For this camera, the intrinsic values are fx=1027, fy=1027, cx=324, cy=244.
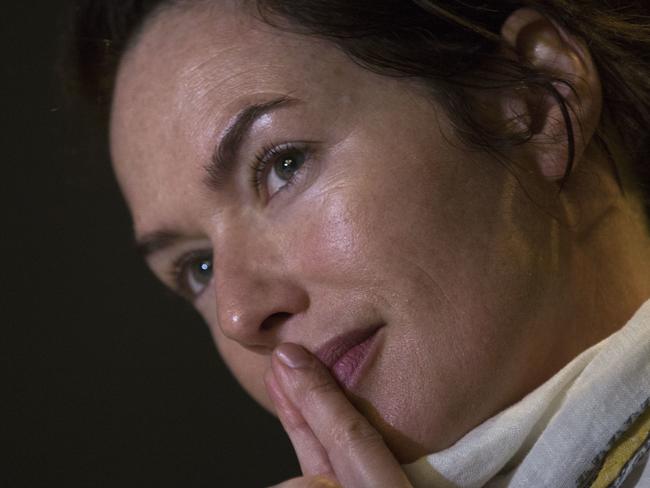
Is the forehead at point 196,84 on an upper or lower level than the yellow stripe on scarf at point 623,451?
upper

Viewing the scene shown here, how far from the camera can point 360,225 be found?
3.07 feet

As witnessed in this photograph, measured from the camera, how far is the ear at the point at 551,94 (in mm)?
1004

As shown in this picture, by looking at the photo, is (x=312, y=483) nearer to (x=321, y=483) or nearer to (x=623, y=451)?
(x=321, y=483)

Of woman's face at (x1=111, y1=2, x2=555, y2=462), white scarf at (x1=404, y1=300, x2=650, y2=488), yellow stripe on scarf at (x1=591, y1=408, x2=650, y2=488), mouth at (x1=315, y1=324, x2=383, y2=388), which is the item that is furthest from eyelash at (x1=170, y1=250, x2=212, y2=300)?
yellow stripe on scarf at (x1=591, y1=408, x2=650, y2=488)

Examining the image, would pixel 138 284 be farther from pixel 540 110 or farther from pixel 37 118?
pixel 540 110

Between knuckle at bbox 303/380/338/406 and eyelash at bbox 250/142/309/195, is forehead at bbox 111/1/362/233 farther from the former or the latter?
knuckle at bbox 303/380/338/406

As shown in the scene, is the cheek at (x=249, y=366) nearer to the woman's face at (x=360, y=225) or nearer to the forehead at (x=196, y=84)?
the woman's face at (x=360, y=225)

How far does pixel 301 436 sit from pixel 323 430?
4 cm

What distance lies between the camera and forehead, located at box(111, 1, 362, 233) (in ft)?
3.20

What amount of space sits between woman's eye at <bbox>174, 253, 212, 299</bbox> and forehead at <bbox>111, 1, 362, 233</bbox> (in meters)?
0.10

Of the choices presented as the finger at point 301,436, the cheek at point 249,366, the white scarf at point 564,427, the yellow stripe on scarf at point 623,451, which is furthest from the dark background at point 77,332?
the yellow stripe on scarf at point 623,451

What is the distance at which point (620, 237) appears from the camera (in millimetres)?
1048

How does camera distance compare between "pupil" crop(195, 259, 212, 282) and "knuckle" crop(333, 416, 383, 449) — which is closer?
"knuckle" crop(333, 416, 383, 449)

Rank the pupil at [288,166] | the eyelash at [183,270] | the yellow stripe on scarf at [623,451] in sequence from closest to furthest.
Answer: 1. the yellow stripe on scarf at [623,451]
2. the pupil at [288,166]
3. the eyelash at [183,270]
